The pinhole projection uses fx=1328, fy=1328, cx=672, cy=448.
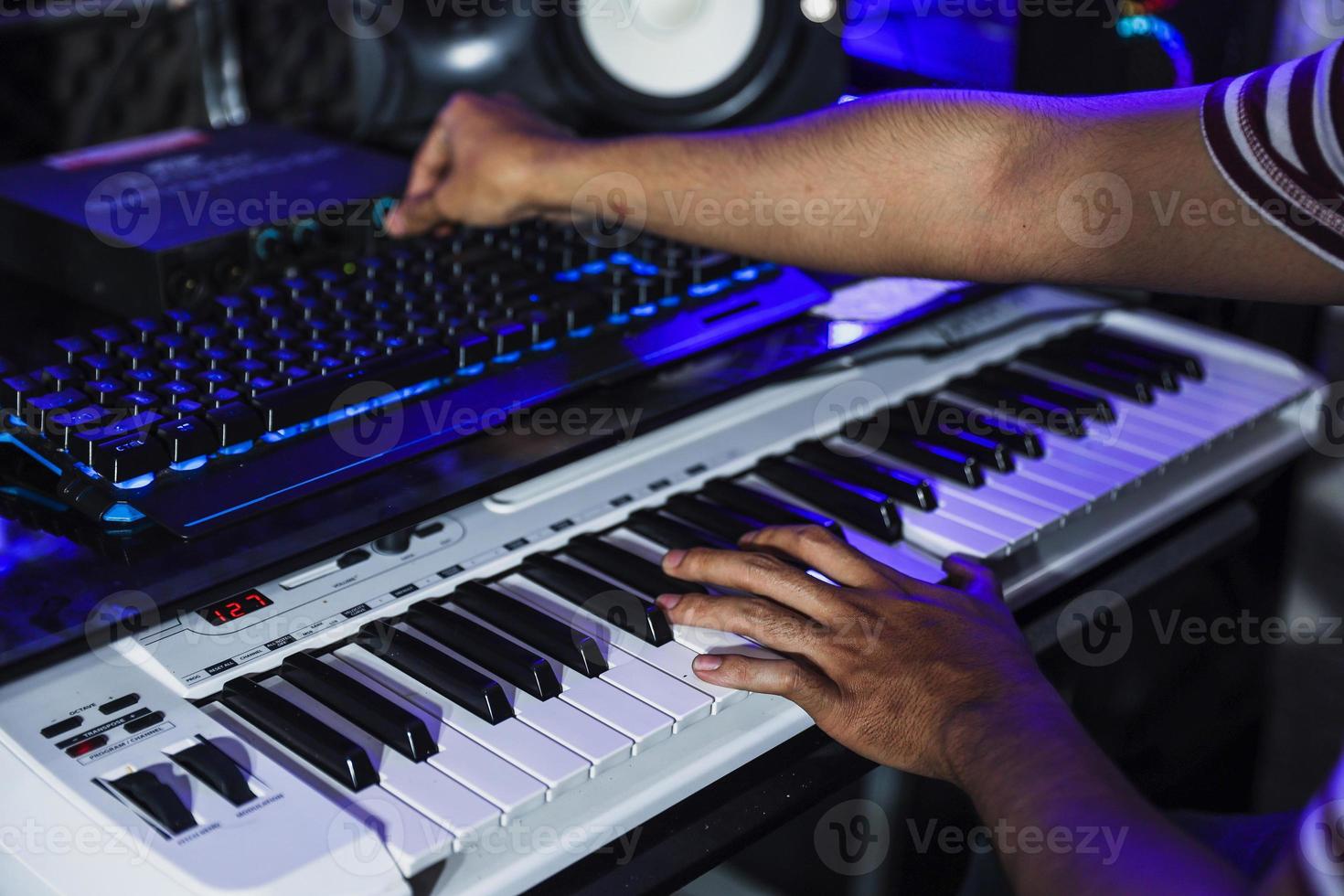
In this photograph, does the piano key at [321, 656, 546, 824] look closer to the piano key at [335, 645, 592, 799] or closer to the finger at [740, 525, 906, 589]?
the piano key at [335, 645, 592, 799]

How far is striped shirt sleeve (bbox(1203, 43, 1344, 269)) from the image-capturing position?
748mm

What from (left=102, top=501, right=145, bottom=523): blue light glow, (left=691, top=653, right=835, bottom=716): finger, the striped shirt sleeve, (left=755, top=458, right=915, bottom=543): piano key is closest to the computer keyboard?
(left=102, top=501, right=145, bottom=523): blue light glow

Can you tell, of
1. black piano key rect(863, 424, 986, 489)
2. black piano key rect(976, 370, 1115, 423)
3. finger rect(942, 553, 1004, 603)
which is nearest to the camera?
finger rect(942, 553, 1004, 603)

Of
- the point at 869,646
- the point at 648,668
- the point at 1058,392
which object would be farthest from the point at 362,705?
the point at 1058,392

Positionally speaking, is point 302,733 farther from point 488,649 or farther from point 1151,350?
point 1151,350

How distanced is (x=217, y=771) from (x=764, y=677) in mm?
283

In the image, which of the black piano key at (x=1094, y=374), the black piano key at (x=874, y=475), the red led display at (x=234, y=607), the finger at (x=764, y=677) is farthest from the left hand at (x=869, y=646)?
the black piano key at (x=1094, y=374)

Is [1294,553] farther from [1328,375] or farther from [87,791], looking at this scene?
[87,791]

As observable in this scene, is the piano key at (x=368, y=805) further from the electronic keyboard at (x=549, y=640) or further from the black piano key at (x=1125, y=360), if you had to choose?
the black piano key at (x=1125, y=360)

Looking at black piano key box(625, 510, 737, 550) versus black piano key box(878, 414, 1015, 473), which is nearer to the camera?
black piano key box(625, 510, 737, 550)

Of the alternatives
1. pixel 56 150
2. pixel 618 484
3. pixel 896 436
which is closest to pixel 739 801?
pixel 618 484

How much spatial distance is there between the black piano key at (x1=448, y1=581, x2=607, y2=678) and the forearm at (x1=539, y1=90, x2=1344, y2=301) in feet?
1.17

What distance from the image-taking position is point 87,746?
Result: 644mm

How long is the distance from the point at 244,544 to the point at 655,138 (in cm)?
46
